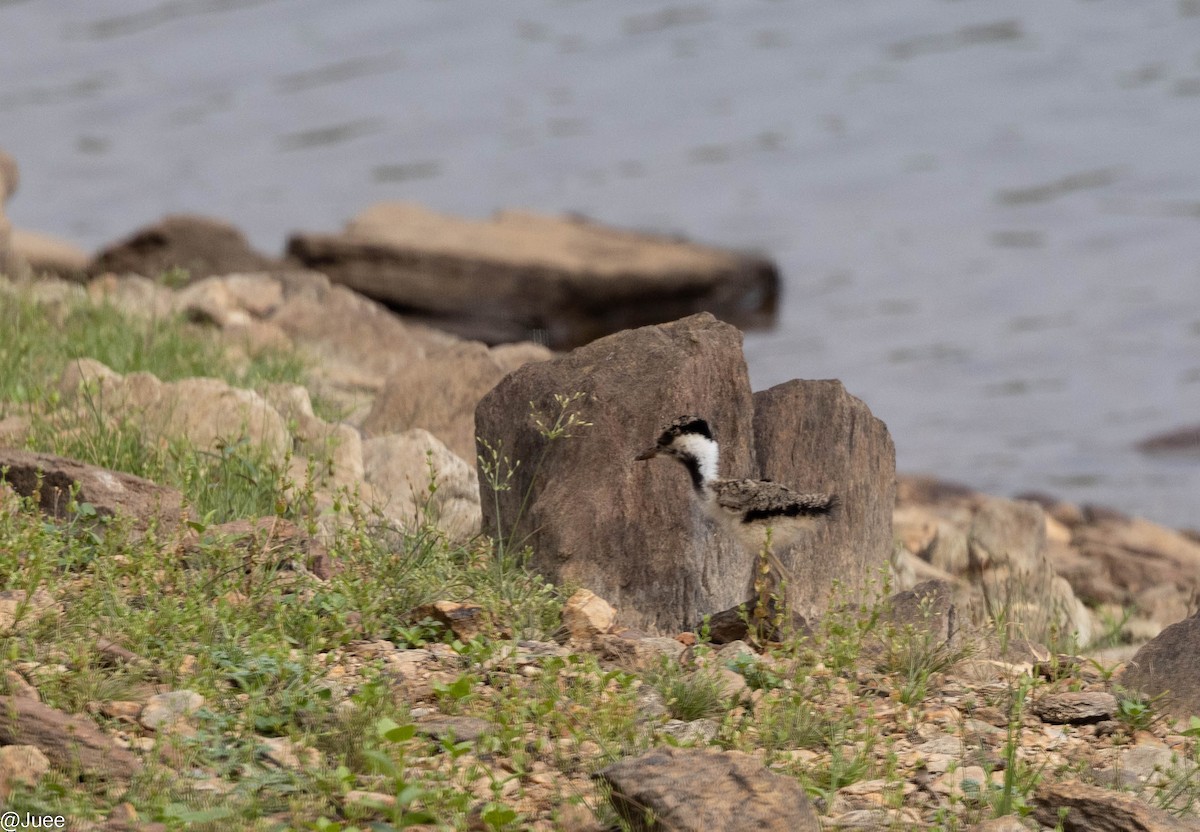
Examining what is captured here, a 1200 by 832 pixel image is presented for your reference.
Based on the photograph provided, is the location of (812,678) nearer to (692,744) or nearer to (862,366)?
(692,744)

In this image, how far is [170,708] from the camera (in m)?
4.28

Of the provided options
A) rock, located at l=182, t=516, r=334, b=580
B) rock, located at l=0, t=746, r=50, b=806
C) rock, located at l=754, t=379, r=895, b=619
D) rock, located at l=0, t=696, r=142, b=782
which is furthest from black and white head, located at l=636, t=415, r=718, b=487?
rock, located at l=0, t=746, r=50, b=806

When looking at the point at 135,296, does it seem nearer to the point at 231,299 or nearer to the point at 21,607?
the point at 231,299

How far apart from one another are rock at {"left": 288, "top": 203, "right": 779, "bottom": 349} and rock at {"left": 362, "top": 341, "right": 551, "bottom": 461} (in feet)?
28.1

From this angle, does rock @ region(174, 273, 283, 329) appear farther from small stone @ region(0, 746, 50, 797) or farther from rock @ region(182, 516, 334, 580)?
small stone @ region(0, 746, 50, 797)

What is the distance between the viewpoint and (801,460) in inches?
236

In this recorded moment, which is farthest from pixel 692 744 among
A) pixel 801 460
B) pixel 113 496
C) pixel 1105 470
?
pixel 1105 470

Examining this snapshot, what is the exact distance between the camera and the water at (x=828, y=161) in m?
15.1

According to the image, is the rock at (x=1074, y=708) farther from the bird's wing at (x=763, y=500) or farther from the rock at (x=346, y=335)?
the rock at (x=346, y=335)

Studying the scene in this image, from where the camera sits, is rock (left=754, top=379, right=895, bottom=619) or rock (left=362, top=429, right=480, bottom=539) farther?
rock (left=362, top=429, right=480, bottom=539)

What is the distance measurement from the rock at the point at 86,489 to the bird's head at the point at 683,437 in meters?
1.75

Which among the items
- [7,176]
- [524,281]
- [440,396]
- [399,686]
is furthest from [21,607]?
[524,281]

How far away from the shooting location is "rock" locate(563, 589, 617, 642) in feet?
16.9

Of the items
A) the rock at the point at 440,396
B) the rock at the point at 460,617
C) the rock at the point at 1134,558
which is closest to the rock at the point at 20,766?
the rock at the point at 460,617
